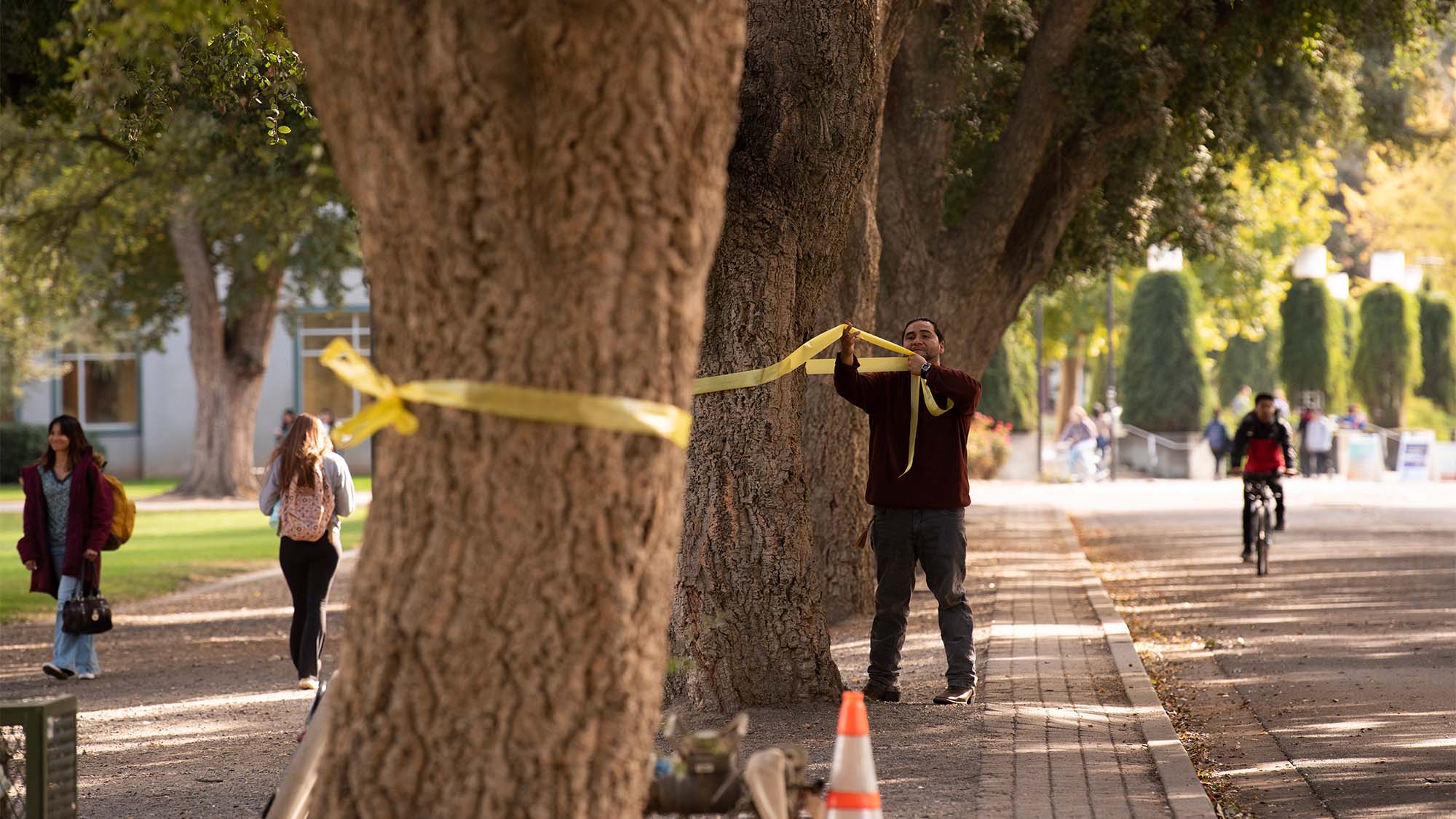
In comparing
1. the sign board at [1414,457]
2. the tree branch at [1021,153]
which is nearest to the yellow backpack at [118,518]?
the tree branch at [1021,153]

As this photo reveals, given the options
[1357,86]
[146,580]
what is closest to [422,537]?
[146,580]

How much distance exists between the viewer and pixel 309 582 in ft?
32.1

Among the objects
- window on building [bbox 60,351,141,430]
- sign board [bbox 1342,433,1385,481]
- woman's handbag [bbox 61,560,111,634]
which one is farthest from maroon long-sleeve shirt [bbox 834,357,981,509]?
window on building [bbox 60,351,141,430]

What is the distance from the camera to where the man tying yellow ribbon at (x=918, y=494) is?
27.1 feet

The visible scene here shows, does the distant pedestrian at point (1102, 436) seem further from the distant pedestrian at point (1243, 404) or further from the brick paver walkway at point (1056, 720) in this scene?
the brick paver walkway at point (1056, 720)

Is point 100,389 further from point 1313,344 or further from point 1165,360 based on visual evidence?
point 1313,344

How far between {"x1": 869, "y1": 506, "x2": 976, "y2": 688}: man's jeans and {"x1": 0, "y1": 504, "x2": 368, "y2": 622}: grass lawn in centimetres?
856

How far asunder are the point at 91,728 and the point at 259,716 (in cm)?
86

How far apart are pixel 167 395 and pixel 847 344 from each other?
41.1 meters

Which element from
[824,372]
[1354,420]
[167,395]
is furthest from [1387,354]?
[824,372]

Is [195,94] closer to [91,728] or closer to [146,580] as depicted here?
[91,728]

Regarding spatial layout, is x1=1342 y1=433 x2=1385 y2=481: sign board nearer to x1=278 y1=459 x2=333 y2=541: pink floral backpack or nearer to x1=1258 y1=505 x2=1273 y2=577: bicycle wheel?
x1=1258 y1=505 x2=1273 y2=577: bicycle wheel

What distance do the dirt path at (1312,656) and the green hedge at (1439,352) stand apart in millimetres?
33382

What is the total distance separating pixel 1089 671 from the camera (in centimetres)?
977
